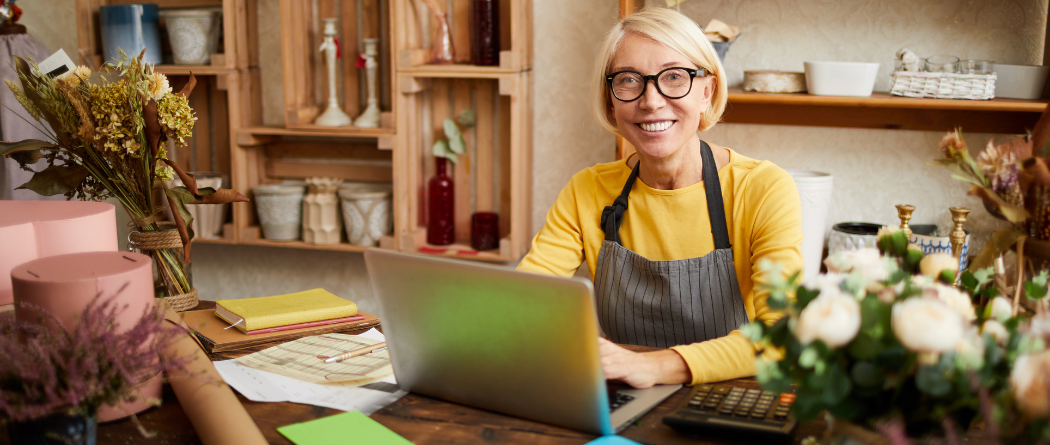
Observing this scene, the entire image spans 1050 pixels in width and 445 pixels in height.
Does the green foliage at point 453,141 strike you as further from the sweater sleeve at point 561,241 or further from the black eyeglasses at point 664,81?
the black eyeglasses at point 664,81

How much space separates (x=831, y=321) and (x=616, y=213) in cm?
105

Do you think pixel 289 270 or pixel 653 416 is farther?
pixel 289 270

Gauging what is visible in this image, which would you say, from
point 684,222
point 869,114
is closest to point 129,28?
point 684,222

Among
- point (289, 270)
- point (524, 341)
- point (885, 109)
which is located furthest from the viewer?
point (289, 270)

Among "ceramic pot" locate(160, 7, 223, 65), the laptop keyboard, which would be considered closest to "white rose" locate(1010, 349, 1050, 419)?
the laptop keyboard

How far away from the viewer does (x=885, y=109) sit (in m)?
2.44

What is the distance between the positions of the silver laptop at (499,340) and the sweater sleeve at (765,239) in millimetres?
140

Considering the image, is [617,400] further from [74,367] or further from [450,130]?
[450,130]

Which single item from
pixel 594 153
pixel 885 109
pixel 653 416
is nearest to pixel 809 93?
pixel 885 109

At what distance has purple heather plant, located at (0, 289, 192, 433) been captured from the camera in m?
0.80

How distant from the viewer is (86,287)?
96cm

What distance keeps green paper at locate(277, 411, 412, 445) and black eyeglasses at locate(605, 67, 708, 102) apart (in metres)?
0.87

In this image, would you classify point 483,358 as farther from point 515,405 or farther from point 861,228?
point 861,228

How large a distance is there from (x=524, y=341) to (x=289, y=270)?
2.48 metres
